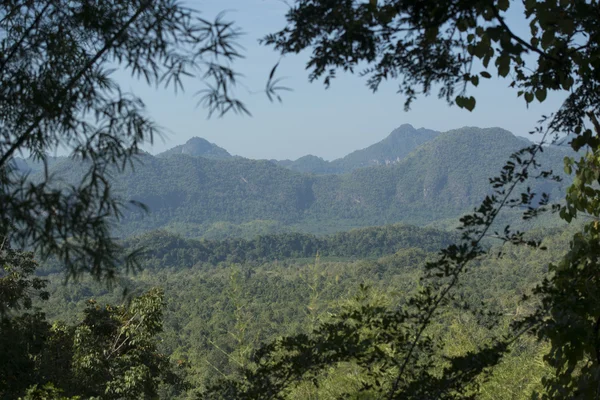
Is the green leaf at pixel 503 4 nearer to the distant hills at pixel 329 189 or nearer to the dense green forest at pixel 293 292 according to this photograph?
the dense green forest at pixel 293 292

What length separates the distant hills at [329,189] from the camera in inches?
4604

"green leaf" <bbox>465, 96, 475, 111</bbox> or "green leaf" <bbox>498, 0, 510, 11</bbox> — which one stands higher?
"green leaf" <bbox>498, 0, 510, 11</bbox>

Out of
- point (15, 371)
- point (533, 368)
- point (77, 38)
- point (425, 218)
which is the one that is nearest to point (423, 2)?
point (77, 38)

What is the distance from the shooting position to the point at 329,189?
438 ft

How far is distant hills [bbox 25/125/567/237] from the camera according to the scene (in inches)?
4604

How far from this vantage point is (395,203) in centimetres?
13225

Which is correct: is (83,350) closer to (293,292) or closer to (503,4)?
(503,4)

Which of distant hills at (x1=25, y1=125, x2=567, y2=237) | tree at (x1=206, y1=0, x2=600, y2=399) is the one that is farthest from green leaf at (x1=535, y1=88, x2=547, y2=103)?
distant hills at (x1=25, y1=125, x2=567, y2=237)

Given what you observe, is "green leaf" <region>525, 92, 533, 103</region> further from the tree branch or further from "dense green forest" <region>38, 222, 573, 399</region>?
the tree branch

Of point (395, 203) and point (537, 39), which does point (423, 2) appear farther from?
point (395, 203)

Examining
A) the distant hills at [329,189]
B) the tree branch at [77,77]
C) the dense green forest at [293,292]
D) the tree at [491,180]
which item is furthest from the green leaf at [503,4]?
the distant hills at [329,189]

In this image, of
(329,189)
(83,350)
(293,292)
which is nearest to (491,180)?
(83,350)

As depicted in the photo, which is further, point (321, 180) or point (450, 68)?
point (321, 180)

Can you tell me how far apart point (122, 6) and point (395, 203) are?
13226cm
